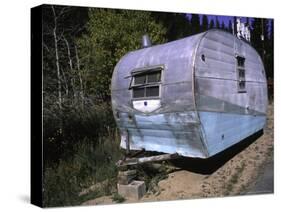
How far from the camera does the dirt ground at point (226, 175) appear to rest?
797 cm

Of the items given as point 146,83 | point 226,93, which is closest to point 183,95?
point 146,83

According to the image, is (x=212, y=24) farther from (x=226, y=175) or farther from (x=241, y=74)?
(x=226, y=175)

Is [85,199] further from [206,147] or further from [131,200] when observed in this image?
[206,147]

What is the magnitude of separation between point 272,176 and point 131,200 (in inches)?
114

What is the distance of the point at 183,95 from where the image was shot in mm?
7266

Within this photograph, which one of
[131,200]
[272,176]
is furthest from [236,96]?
[131,200]

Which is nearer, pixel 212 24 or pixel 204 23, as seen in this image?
pixel 204 23

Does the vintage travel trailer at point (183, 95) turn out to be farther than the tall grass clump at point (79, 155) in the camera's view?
Yes

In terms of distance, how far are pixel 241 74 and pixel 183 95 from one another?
5.32 ft

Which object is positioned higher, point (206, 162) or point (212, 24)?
point (212, 24)

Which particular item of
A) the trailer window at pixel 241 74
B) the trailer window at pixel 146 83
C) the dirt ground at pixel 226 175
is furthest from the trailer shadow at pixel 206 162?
the trailer window at pixel 146 83

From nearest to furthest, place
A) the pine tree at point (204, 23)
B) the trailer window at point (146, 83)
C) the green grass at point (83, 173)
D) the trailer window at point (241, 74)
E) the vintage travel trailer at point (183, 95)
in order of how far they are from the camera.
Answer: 1. the green grass at point (83, 173)
2. the vintage travel trailer at point (183, 95)
3. the trailer window at point (146, 83)
4. the pine tree at point (204, 23)
5. the trailer window at point (241, 74)

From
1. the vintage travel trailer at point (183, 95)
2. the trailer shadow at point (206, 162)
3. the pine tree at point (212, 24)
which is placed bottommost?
the trailer shadow at point (206, 162)

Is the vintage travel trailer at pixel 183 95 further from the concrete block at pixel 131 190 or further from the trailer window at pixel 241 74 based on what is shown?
the concrete block at pixel 131 190
